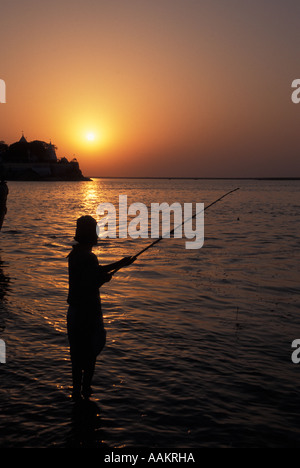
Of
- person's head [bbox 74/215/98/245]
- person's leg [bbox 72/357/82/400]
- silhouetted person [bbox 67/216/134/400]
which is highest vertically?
person's head [bbox 74/215/98/245]

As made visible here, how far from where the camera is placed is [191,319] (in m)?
9.72

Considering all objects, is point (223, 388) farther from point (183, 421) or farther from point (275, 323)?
point (275, 323)

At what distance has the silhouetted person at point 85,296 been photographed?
5492 mm

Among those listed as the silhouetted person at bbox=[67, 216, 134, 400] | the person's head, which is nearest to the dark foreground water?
the silhouetted person at bbox=[67, 216, 134, 400]

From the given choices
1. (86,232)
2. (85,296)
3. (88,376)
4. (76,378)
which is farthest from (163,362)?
(86,232)

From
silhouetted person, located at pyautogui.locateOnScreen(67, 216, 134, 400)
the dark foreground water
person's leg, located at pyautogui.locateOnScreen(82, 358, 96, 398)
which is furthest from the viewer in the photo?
person's leg, located at pyautogui.locateOnScreen(82, 358, 96, 398)

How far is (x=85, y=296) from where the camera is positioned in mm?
5570

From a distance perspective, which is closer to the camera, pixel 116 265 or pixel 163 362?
pixel 116 265

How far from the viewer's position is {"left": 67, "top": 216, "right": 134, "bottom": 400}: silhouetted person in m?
5.49

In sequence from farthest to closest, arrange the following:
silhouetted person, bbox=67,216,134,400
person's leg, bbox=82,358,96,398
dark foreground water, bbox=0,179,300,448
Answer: person's leg, bbox=82,358,96,398 → silhouetted person, bbox=67,216,134,400 → dark foreground water, bbox=0,179,300,448

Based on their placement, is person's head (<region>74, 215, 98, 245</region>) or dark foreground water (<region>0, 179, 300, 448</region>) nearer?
dark foreground water (<region>0, 179, 300, 448</region>)

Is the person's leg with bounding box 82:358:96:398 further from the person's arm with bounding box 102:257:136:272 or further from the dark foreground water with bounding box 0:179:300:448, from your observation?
the person's arm with bounding box 102:257:136:272

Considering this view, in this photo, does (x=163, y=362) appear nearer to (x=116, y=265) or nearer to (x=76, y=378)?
(x=76, y=378)

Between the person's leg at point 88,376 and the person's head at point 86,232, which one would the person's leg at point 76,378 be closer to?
the person's leg at point 88,376
